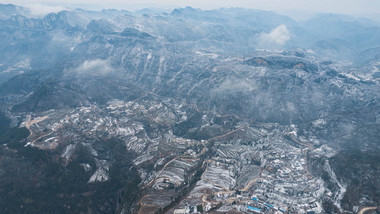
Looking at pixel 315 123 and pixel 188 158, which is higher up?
pixel 315 123

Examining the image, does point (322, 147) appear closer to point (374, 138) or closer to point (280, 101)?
point (374, 138)

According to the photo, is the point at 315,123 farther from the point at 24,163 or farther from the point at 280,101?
the point at 24,163

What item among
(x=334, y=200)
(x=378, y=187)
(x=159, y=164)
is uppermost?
(x=378, y=187)

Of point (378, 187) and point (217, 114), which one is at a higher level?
point (378, 187)

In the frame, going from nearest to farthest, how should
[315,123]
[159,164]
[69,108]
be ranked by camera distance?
[159,164] < [315,123] < [69,108]

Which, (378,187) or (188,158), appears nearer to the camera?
(378,187)

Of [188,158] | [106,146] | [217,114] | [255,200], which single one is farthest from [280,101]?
[106,146]

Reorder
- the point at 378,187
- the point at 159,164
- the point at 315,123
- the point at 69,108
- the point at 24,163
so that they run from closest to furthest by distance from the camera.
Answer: the point at 378,187 → the point at 24,163 → the point at 159,164 → the point at 315,123 → the point at 69,108

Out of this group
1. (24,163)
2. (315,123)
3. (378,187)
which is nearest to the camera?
(378,187)

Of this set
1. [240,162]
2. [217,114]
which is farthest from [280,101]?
[240,162]
